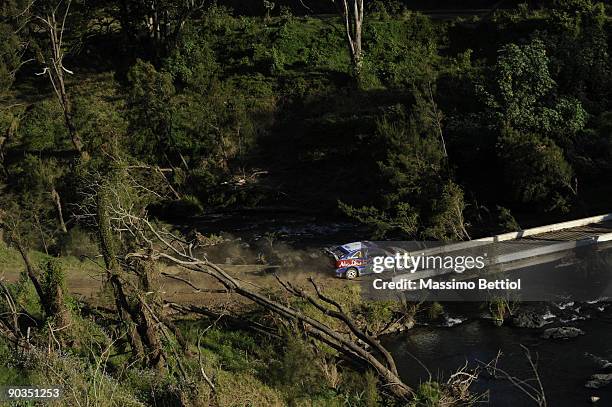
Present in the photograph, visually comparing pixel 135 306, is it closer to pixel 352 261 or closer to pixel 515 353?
pixel 352 261

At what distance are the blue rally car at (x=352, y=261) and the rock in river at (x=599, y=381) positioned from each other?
941 cm

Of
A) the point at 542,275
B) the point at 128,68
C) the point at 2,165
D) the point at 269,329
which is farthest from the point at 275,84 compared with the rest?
the point at 269,329

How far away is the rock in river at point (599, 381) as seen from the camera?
870 inches

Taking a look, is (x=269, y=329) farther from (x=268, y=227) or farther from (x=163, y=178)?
(x=163, y=178)

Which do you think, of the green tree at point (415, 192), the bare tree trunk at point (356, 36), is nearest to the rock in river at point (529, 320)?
the green tree at point (415, 192)

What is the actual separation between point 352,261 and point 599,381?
10.1 meters

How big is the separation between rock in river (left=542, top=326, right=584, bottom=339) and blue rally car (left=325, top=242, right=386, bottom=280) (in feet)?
22.9

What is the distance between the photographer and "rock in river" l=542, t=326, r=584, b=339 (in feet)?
83.8

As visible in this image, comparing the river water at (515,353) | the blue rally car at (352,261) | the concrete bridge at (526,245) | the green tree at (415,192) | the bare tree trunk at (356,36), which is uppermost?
the bare tree trunk at (356,36)

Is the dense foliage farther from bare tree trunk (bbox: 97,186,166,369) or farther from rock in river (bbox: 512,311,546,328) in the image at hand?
rock in river (bbox: 512,311,546,328)

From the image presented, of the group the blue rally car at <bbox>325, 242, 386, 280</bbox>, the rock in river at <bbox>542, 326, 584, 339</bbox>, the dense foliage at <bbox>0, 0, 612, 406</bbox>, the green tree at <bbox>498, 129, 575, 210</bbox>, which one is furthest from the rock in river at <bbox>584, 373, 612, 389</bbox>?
the green tree at <bbox>498, 129, 575, 210</bbox>

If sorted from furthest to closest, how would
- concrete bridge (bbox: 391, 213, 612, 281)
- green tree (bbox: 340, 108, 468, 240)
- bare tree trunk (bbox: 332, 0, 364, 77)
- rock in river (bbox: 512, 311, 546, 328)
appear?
bare tree trunk (bbox: 332, 0, 364, 77) → green tree (bbox: 340, 108, 468, 240) → concrete bridge (bbox: 391, 213, 612, 281) → rock in river (bbox: 512, 311, 546, 328)

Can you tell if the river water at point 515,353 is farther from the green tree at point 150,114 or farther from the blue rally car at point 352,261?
the green tree at point 150,114

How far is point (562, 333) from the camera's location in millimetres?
25625
